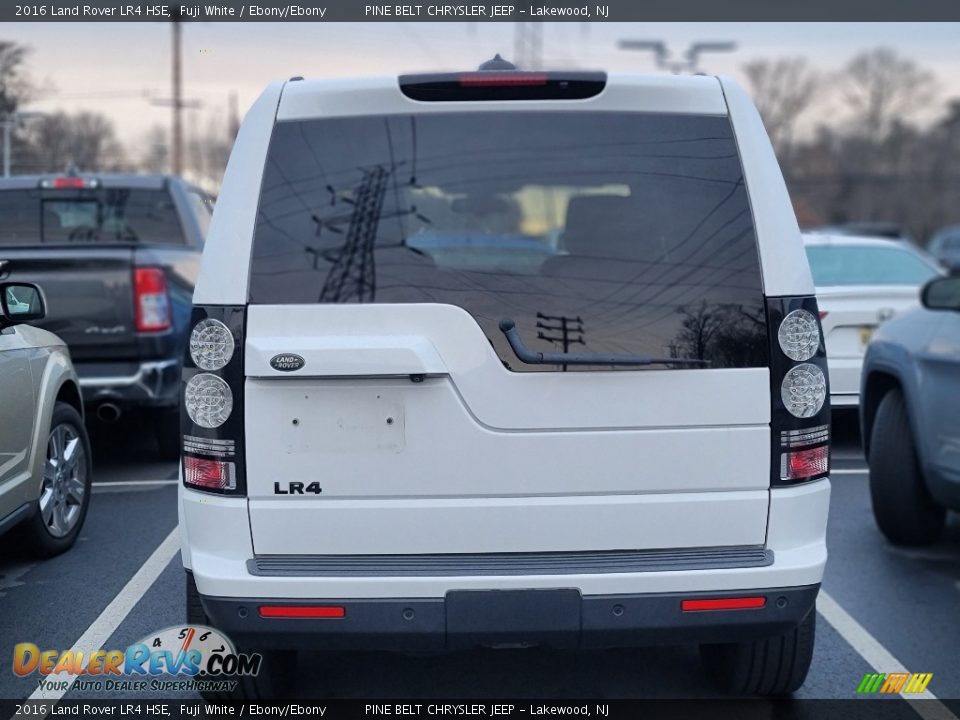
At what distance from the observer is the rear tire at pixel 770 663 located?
3535 mm

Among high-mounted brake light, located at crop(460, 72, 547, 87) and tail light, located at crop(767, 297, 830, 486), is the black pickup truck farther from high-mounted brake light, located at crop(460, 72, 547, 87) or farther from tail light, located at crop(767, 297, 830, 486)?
tail light, located at crop(767, 297, 830, 486)

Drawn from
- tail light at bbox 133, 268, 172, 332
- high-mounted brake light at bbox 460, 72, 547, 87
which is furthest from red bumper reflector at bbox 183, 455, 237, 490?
tail light at bbox 133, 268, 172, 332

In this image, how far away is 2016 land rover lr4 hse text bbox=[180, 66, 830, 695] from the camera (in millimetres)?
2977

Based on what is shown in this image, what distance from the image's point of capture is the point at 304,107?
3.13 metres

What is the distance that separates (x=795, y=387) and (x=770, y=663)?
1.09 metres

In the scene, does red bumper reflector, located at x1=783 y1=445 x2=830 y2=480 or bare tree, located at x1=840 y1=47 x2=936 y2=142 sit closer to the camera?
red bumper reflector, located at x1=783 y1=445 x2=830 y2=480

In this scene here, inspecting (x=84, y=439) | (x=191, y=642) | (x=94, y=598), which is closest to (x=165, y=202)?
(x=84, y=439)

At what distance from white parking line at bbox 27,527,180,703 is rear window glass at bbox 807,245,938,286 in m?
5.50

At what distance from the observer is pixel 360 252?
119 inches

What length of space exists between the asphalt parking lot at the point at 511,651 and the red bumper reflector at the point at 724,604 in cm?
88

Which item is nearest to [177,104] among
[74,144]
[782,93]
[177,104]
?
[177,104]

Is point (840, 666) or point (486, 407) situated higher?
point (486, 407)

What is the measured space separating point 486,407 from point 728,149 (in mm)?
1037

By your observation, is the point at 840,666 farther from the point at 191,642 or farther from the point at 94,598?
the point at 94,598
